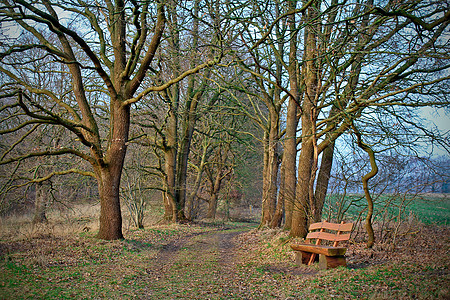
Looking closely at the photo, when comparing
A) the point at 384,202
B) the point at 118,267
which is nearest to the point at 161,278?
the point at 118,267

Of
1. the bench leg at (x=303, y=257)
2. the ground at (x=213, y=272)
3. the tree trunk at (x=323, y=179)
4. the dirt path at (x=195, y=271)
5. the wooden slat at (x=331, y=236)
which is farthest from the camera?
the tree trunk at (x=323, y=179)

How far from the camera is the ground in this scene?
4801 mm

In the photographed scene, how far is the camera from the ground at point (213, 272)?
4.80m

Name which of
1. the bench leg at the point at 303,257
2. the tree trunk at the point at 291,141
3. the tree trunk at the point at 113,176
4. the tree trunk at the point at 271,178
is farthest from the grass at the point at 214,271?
the tree trunk at the point at 271,178

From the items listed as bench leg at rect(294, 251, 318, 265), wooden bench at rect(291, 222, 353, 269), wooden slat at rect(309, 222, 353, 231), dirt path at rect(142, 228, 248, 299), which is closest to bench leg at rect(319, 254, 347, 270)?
wooden bench at rect(291, 222, 353, 269)

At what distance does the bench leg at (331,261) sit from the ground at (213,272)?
0.19 metres

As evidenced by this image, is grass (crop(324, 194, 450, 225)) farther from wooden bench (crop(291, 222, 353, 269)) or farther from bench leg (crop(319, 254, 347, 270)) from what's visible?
bench leg (crop(319, 254, 347, 270))

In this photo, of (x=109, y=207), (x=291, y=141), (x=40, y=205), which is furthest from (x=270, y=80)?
(x=40, y=205)

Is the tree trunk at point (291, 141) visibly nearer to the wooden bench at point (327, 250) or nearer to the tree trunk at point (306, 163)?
the tree trunk at point (306, 163)

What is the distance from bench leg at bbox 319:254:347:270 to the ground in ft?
0.61

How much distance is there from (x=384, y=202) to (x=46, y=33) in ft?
48.4

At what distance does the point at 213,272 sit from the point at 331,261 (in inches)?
102

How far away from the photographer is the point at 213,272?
7.09 m

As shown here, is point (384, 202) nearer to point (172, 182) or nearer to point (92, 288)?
point (92, 288)
